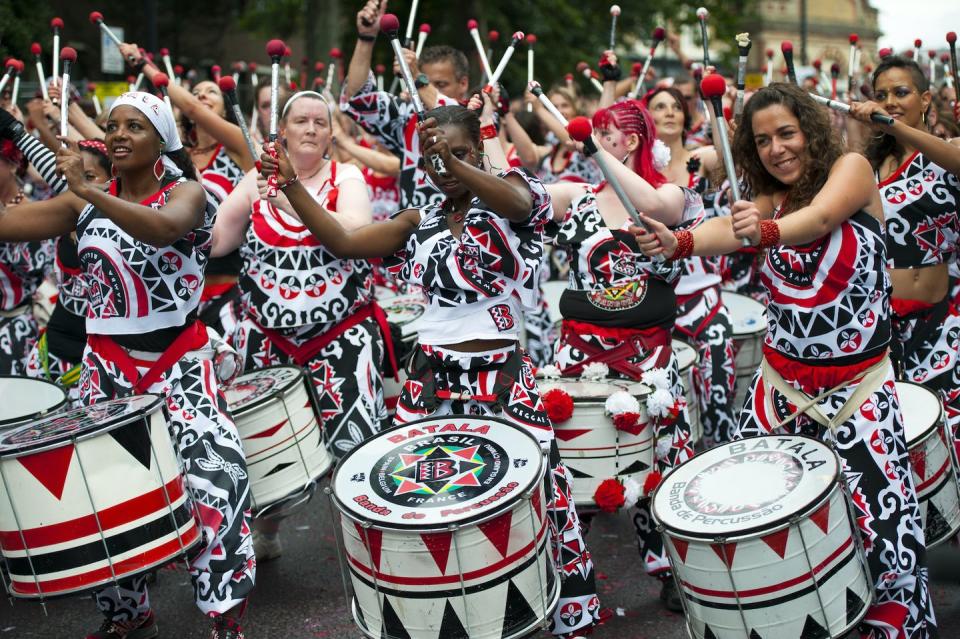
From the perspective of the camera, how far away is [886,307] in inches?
137

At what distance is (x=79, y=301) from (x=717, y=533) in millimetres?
3640

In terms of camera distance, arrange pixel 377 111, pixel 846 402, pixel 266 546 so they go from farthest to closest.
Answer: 1. pixel 377 111
2. pixel 266 546
3. pixel 846 402

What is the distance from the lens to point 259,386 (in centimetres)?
440

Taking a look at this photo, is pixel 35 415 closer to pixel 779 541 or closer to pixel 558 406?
pixel 558 406

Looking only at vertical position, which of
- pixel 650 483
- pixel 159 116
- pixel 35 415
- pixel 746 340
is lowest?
pixel 746 340

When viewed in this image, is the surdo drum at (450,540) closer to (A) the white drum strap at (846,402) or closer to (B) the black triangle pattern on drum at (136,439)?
(B) the black triangle pattern on drum at (136,439)

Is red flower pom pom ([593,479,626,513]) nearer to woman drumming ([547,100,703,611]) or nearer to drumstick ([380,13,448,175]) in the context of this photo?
woman drumming ([547,100,703,611])

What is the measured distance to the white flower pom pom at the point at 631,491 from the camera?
3941 mm

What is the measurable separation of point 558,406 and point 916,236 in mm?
1847

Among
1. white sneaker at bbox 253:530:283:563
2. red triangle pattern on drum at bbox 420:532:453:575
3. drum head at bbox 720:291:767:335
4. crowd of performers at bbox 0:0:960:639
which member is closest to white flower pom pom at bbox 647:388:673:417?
crowd of performers at bbox 0:0:960:639

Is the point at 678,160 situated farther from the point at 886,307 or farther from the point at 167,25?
the point at 167,25

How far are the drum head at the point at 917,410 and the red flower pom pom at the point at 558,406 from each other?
3.67 feet

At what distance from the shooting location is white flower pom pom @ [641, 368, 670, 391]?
417cm

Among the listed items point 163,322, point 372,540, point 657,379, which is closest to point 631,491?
point 657,379
